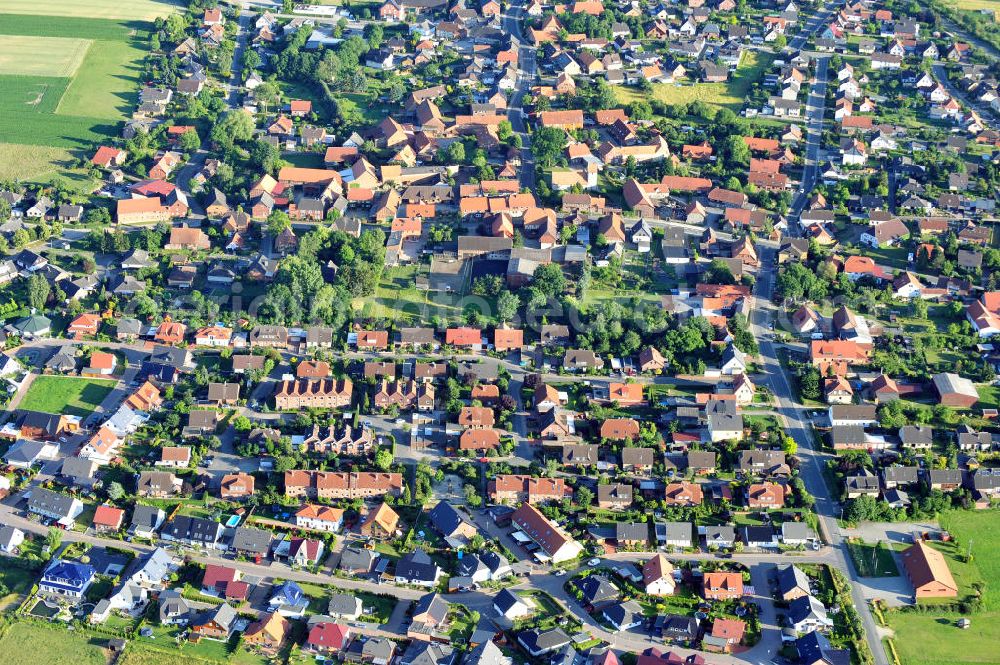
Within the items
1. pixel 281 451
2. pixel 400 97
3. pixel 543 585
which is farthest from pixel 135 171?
pixel 543 585

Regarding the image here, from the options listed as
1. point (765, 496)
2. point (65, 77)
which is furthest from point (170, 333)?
point (65, 77)

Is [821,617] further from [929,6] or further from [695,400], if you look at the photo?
Result: [929,6]

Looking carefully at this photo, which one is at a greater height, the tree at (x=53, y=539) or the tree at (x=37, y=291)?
the tree at (x=37, y=291)

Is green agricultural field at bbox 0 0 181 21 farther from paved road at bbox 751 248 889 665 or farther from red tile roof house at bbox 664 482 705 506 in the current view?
red tile roof house at bbox 664 482 705 506

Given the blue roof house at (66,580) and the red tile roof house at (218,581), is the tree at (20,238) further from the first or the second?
the red tile roof house at (218,581)

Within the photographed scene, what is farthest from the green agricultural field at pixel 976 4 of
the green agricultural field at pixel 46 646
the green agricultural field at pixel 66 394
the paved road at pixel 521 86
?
the green agricultural field at pixel 46 646

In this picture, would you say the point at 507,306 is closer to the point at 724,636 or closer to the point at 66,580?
the point at 724,636

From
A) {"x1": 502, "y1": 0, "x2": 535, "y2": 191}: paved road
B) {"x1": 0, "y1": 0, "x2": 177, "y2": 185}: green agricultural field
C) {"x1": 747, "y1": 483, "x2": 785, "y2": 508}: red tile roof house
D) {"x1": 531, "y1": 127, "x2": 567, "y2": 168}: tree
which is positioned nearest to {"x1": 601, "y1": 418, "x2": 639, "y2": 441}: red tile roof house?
{"x1": 747, "y1": 483, "x2": 785, "y2": 508}: red tile roof house
